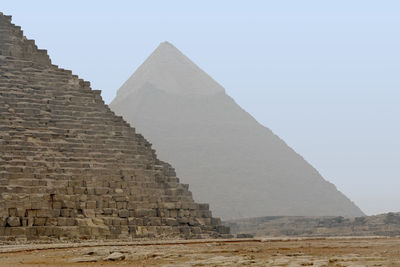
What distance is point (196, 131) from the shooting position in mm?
140750

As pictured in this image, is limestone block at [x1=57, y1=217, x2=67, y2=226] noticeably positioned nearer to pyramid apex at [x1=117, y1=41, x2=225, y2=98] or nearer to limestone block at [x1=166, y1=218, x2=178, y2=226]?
limestone block at [x1=166, y1=218, x2=178, y2=226]

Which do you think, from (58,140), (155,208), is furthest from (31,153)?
(155,208)

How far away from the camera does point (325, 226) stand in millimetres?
76500

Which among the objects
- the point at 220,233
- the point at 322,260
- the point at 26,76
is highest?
the point at 26,76

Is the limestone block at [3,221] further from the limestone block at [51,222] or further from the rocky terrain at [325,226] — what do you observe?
the rocky terrain at [325,226]

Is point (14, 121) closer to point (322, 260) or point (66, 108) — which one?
point (66, 108)

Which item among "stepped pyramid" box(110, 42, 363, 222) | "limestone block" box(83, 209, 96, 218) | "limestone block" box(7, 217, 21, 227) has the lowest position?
"limestone block" box(7, 217, 21, 227)

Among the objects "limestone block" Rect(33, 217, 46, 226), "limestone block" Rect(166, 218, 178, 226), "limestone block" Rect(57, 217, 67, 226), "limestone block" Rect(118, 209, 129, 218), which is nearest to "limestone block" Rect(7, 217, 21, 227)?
"limestone block" Rect(33, 217, 46, 226)

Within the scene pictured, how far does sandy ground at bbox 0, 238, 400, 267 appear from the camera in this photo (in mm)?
22859

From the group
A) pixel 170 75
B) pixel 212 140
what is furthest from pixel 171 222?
pixel 170 75

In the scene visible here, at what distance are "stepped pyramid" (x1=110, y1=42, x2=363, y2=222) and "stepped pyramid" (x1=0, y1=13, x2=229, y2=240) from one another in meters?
80.4

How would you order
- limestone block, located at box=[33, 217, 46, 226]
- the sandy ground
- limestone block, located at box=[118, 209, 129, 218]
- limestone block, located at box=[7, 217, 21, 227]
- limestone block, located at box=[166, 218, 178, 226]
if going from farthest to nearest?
limestone block, located at box=[166, 218, 178, 226], limestone block, located at box=[118, 209, 129, 218], limestone block, located at box=[33, 217, 46, 226], limestone block, located at box=[7, 217, 21, 227], the sandy ground

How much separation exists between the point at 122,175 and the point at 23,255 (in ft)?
50.3

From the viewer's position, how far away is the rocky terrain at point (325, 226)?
6675cm
